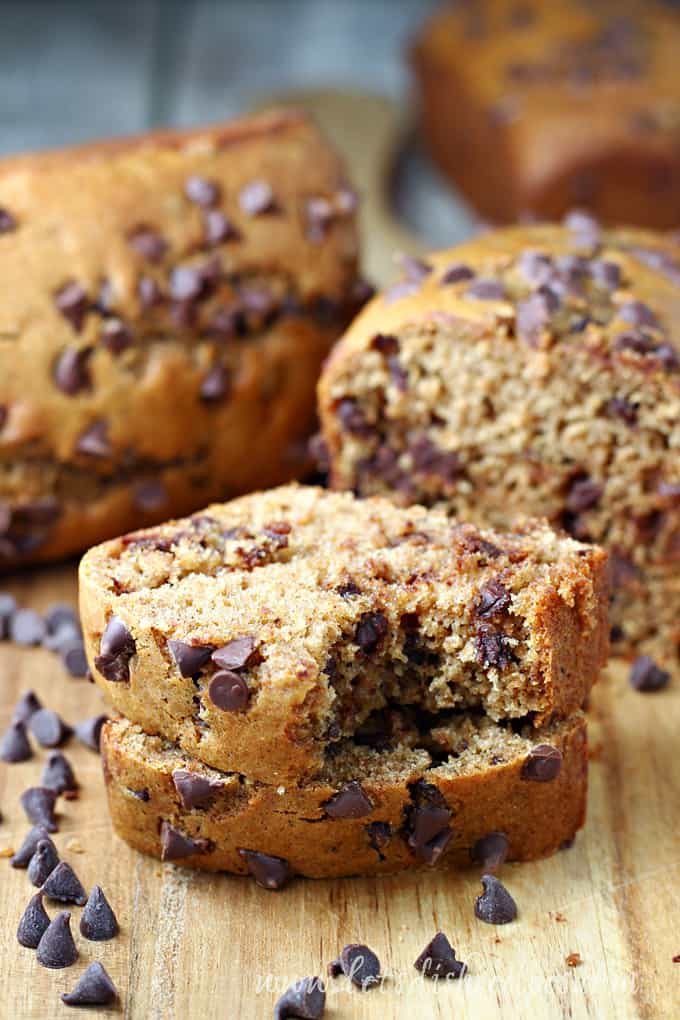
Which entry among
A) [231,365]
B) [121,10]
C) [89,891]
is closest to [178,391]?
[231,365]

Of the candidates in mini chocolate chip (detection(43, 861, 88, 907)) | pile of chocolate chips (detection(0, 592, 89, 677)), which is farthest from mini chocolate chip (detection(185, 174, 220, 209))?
mini chocolate chip (detection(43, 861, 88, 907))

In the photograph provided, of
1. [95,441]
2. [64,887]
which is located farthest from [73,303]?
[64,887]

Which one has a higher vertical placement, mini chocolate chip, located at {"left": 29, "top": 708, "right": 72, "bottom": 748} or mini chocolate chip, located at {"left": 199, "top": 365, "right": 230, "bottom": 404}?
mini chocolate chip, located at {"left": 199, "top": 365, "right": 230, "bottom": 404}

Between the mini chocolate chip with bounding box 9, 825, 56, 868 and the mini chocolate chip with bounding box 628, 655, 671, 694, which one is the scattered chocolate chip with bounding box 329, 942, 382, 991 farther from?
the mini chocolate chip with bounding box 628, 655, 671, 694

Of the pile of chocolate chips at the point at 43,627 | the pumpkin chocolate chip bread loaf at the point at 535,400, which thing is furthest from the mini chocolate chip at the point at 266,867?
the pumpkin chocolate chip bread loaf at the point at 535,400

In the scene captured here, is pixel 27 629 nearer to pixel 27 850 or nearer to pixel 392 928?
pixel 27 850

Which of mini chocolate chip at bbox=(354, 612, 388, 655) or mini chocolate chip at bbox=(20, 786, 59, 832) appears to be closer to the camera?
mini chocolate chip at bbox=(354, 612, 388, 655)

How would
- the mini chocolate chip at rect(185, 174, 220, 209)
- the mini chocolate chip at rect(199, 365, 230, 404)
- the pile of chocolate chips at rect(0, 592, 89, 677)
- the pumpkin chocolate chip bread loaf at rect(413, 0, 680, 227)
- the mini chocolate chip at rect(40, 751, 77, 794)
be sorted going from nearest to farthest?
1. the mini chocolate chip at rect(40, 751, 77, 794)
2. the pile of chocolate chips at rect(0, 592, 89, 677)
3. the mini chocolate chip at rect(199, 365, 230, 404)
4. the mini chocolate chip at rect(185, 174, 220, 209)
5. the pumpkin chocolate chip bread loaf at rect(413, 0, 680, 227)

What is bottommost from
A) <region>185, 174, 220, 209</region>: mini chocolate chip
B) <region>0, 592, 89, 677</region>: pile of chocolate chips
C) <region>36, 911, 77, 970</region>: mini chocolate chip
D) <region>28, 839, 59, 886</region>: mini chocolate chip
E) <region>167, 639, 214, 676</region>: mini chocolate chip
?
<region>0, 592, 89, 677</region>: pile of chocolate chips

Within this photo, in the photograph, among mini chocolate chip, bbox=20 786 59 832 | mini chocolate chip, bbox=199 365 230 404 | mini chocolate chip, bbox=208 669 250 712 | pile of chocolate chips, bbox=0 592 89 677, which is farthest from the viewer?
mini chocolate chip, bbox=199 365 230 404
